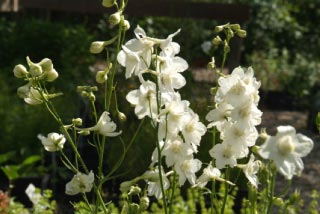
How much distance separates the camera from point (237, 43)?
23.3ft

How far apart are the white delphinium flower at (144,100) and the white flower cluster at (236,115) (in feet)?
0.40

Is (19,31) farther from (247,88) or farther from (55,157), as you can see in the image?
(247,88)

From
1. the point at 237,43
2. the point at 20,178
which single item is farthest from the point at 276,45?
the point at 20,178

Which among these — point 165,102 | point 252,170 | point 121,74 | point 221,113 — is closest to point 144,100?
point 165,102

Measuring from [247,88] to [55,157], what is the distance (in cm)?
330

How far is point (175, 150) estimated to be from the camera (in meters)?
1.53

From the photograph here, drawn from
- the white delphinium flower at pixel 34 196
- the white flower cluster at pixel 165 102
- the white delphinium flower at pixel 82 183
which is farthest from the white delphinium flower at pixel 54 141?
→ the white delphinium flower at pixel 34 196

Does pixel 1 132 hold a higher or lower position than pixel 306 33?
higher

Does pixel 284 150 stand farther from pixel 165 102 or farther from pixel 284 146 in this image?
pixel 165 102

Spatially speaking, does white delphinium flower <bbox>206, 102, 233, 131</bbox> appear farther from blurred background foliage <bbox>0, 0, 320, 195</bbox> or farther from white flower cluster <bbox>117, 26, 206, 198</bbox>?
blurred background foliage <bbox>0, 0, 320, 195</bbox>

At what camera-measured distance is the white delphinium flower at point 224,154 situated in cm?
155

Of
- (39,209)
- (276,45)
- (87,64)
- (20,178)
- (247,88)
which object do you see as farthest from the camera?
(276,45)

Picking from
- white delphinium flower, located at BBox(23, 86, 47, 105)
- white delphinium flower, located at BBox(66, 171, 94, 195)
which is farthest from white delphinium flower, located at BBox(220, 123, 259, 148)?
white delphinium flower, located at BBox(23, 86, 47, 105)

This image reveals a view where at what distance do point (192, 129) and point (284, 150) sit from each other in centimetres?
28
